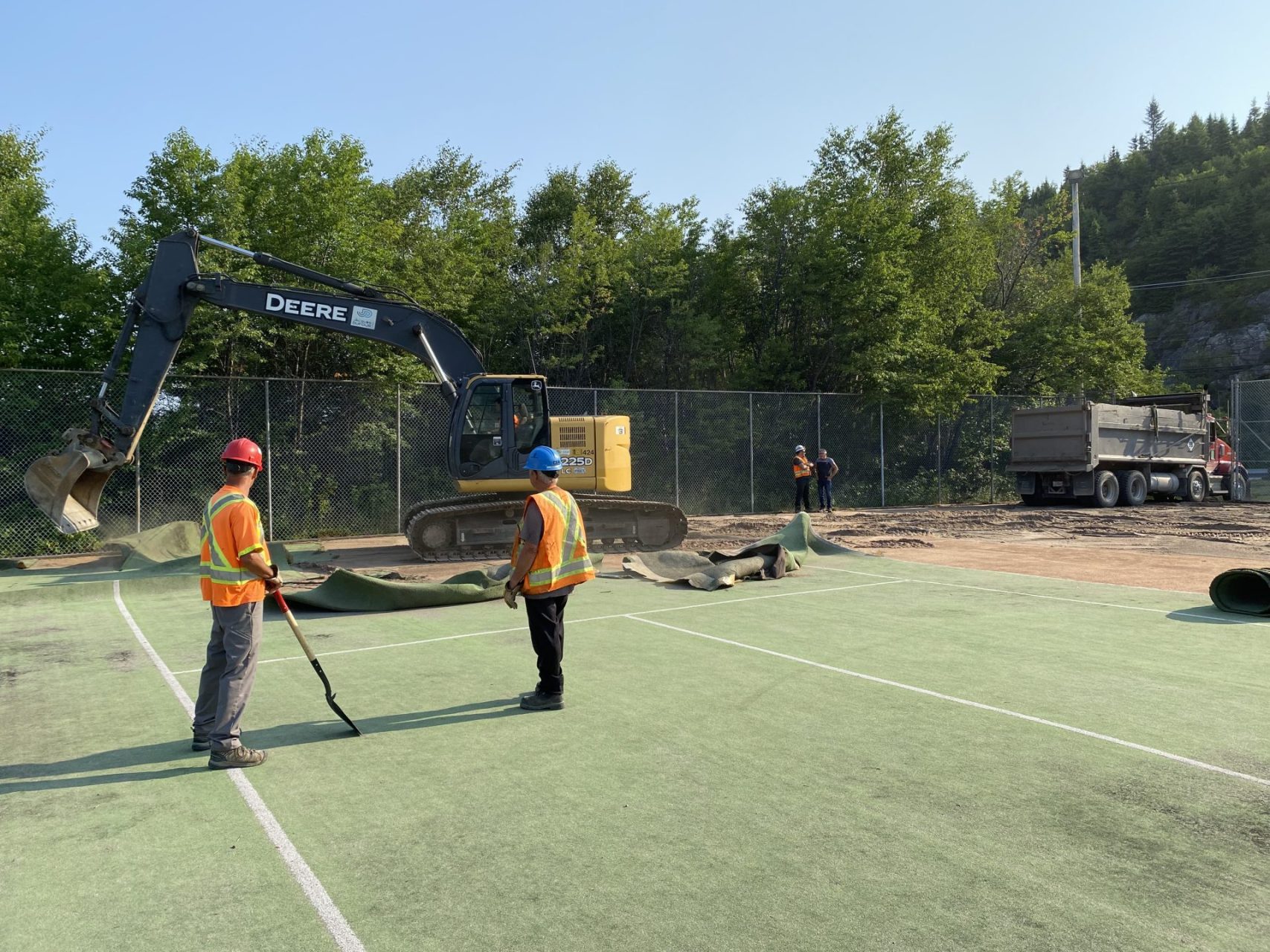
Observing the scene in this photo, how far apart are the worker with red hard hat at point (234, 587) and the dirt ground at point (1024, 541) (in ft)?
25.5

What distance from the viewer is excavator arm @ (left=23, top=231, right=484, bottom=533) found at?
42.6 feet

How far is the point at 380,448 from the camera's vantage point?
62.3 ft

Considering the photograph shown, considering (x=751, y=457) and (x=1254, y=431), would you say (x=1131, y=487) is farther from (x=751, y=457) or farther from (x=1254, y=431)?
(x=751, y=457)

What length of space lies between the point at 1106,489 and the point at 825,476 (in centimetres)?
838

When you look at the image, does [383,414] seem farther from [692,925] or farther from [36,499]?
[692,925]

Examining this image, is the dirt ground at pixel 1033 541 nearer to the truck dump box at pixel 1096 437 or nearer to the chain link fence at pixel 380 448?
the chain link fence at pixel 380 448

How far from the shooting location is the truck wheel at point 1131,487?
26422mm

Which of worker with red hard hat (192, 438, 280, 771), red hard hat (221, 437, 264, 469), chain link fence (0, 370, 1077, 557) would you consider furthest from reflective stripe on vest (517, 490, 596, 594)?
Result: chain link fence (0, 370, 1077, 557)

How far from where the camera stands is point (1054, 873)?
381 cm

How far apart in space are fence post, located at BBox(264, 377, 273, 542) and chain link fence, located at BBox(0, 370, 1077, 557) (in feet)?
0.11

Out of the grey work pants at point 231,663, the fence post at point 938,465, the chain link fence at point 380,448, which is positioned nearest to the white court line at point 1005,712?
the grey work pants at point 231,663

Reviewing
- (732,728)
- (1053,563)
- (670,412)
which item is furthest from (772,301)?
A: (732,728)

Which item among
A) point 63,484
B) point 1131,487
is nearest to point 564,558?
point 63,484

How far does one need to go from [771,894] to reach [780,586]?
8.57 meters
